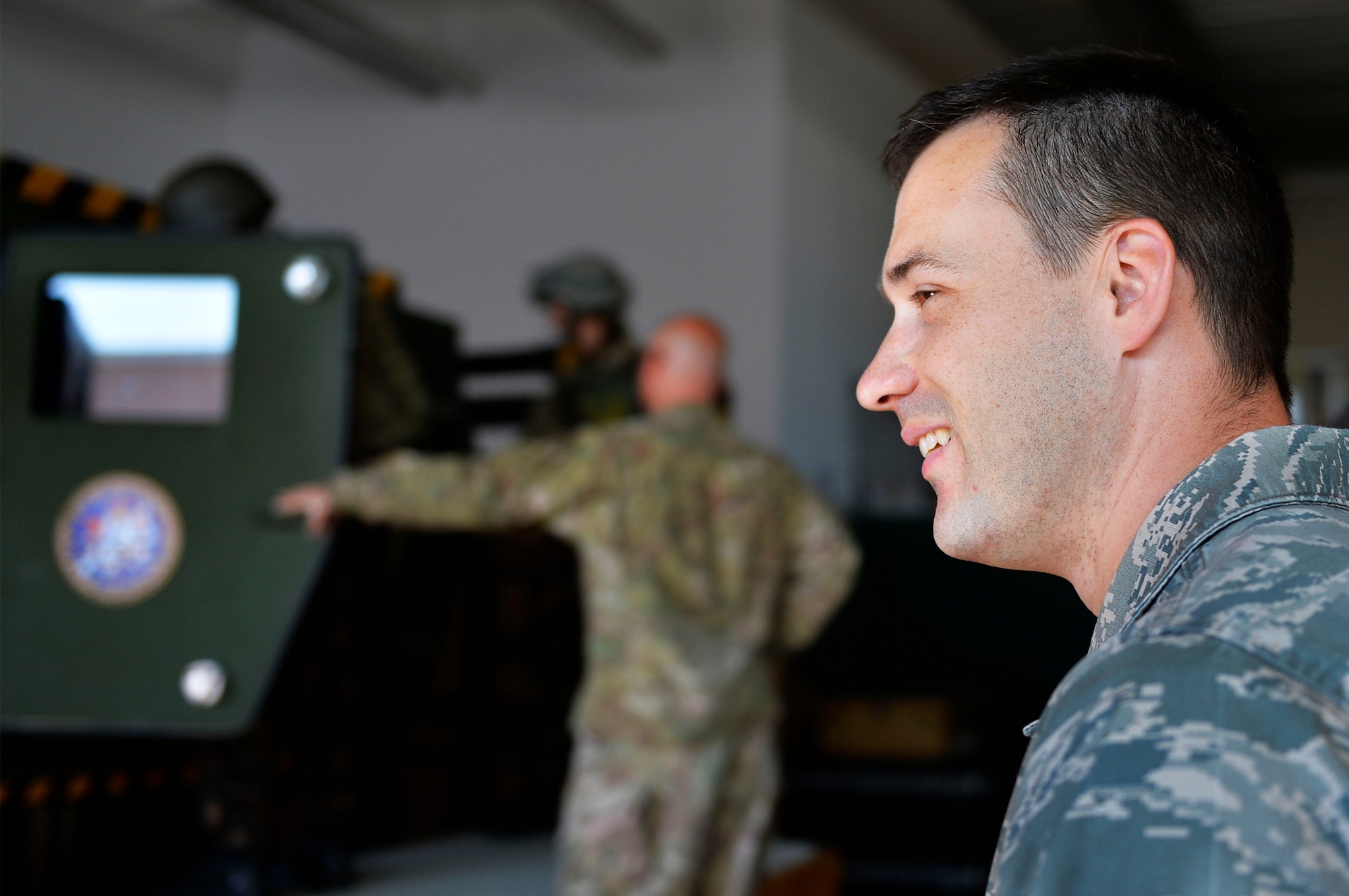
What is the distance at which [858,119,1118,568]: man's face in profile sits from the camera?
752 mm

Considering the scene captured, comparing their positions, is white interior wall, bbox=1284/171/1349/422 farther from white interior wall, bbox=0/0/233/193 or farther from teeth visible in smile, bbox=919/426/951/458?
teeth visible in smile, bbox=919/426/951/458

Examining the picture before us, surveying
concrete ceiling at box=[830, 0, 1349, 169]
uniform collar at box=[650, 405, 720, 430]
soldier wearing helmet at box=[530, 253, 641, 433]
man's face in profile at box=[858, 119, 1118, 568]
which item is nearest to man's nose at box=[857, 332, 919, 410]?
man's face in profile at box=[858, 119, 1118, 568]

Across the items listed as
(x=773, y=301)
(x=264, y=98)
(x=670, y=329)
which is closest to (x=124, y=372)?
(x=670, y=329)

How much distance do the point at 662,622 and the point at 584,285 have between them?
144 centimetres

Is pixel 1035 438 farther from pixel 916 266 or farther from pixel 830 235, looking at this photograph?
pixel 830 235

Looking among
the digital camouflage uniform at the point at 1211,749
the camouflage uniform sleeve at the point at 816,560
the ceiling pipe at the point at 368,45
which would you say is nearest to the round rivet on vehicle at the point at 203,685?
the camouflage uniform sleeve at the point at 816,560

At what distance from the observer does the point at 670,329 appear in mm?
3199

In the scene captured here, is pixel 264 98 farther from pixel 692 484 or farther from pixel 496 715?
pixel 692 484

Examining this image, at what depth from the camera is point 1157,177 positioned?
0.78 meters

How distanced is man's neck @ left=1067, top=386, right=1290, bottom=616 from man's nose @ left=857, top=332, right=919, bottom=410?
0.47 feet

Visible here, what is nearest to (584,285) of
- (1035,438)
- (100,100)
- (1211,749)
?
(100,100)

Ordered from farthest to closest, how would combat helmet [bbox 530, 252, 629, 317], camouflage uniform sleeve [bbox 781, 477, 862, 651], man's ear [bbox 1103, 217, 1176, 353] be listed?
combat helmet [bbox 530, 252, 629, 317] < camouflage uniform sleeve [bbox 781, 477, 862, 651] < man's ear [bbox 1103, 217, 1176, 353]

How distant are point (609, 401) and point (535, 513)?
120 cm

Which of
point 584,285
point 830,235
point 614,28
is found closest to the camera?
point 584,285
